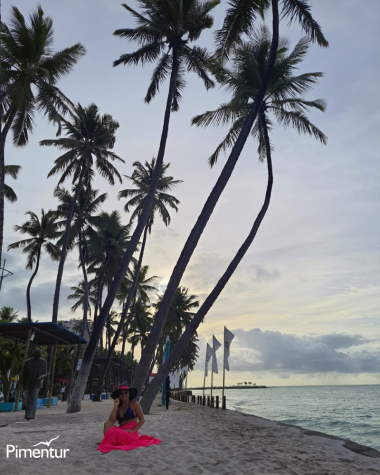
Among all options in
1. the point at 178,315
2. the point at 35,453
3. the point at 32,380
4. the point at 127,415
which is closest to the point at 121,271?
the point at 32,380

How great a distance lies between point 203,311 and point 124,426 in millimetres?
6143

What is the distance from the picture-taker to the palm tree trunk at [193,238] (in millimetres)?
12219

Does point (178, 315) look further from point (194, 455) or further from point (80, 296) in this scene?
point (194, 455)

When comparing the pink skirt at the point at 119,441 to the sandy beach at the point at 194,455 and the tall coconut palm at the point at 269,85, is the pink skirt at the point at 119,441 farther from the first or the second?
the tall coconut palm at the point at 269,85

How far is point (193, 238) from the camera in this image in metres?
12.5

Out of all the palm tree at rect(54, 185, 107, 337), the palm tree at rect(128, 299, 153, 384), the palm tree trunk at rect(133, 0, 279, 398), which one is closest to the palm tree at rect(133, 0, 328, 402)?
the palm tree trunk at rect(133, 0, 279, 398)

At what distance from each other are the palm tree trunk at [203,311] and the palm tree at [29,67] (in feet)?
27.1

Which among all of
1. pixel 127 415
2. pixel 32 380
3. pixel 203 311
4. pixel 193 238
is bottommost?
pixel 127 415

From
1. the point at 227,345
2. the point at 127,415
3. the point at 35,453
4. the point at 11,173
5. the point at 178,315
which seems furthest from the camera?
the point at 178,315

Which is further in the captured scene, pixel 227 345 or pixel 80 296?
pixel 80 296

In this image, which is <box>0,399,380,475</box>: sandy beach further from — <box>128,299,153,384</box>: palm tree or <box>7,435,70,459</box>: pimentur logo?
<box>128,299,153,384</box>: palm tree

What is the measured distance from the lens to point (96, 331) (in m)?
15.3

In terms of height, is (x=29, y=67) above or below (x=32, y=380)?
above

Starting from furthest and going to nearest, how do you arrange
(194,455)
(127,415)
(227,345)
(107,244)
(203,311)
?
(107,244), (227,345), (203,311), (127,415), (194,455)
